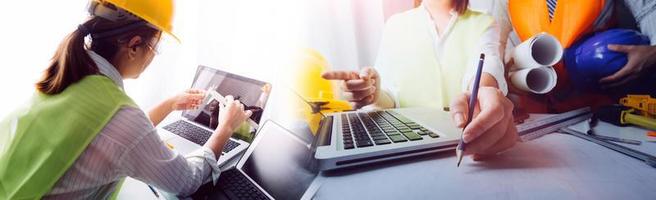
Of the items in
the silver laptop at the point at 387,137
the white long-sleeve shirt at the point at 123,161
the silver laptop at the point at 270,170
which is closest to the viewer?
the silver laptop at the point at 387,137

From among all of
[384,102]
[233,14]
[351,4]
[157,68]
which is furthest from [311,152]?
[157,68]

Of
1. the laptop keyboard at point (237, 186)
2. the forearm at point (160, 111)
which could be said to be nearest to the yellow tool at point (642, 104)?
the laptop keyboard at point (237, 186)

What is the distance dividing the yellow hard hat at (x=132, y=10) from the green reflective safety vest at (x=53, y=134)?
0.51ft

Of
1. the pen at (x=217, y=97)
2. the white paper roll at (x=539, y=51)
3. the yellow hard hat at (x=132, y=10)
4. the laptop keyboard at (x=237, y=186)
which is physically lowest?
the laptop keyboard at (x=237, y=186)

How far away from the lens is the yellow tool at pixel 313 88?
944mm

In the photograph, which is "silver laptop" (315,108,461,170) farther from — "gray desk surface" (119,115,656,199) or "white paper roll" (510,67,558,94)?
"white paper roll" (510,67,558,94)

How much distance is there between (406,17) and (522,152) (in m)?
0.36

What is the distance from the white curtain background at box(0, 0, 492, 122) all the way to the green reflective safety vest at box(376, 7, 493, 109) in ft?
0.40

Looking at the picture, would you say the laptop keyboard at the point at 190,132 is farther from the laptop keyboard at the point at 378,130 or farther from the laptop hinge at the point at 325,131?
the laptop keyboard at the point at 378,130

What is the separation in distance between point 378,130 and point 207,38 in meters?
0.63

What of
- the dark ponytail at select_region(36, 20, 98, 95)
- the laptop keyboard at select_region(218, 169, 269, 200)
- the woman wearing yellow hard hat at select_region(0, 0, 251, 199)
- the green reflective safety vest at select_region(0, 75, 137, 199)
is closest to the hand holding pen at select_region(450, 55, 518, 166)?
the laptop keyboard at select_region(218, 169, 269, 200)

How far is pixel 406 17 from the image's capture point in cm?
81

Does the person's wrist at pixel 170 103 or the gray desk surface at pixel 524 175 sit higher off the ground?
the person's wrist at pixel 170 103

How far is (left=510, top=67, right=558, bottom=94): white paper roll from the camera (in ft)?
2.22
